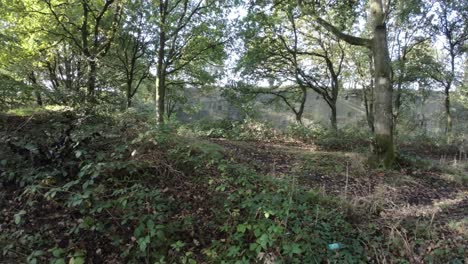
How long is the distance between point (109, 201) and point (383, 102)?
19.6 ft

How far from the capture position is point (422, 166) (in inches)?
294

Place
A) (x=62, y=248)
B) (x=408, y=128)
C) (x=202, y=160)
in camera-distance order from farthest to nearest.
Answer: (x=408, y=128) → (x=202, y=160) → (x=62, y=248)

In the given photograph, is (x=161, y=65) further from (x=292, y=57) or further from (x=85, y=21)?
(x=292, y=57)

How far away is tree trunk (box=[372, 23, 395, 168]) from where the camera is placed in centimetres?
686

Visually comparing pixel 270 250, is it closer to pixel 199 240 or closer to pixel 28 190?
pixel 199 240

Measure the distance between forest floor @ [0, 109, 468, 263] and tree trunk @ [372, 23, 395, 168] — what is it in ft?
4.78

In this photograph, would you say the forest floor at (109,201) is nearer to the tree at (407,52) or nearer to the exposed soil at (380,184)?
the exposed soil at (380,184)


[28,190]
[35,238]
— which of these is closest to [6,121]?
[28,190]

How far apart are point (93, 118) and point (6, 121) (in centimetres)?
159

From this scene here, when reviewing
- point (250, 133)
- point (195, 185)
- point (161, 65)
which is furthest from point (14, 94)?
point (161, 65)

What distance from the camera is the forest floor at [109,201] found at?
10.6ft

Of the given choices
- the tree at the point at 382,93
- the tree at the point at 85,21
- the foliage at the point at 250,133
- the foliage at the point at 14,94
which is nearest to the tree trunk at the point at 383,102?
the tree at the point at 382,93

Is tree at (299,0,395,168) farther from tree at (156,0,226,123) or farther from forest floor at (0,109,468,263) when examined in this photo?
tree at (156,0,226,123)

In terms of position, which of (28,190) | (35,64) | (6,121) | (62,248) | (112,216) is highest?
(35,64)
